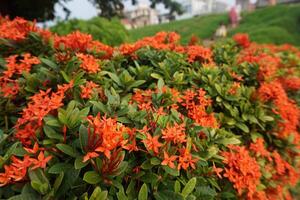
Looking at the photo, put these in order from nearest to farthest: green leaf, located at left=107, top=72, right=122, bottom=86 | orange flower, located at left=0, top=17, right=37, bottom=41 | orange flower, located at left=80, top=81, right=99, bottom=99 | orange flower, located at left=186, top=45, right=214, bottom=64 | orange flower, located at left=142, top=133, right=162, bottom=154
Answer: orange flower, located at left=142, top=133, right=162, bottom=154
orange flower, located at left=80, top=81, right=99, bottom=99
green leaf, located at left=107, top=72, right=122, bottom=86
orange flower, located at left=0, top=17, right=37, bottom=41
orange flower, located at left=186, top=45, right=214, bottom=64

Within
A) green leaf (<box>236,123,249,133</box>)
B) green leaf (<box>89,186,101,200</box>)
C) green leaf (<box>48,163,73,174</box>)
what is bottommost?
green leaf (<box>236,123,249,133</box>)

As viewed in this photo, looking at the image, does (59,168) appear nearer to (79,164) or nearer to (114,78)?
(79,164)

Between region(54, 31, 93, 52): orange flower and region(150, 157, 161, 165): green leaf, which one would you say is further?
region(54, 31, 93, 52): orange flower

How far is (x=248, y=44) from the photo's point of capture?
4.58 metres

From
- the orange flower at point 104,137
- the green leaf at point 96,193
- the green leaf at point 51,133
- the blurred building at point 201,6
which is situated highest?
the orange flower at point 104,137

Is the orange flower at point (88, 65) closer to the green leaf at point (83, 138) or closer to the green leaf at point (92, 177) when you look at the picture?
the green leaf at point (83, 138)

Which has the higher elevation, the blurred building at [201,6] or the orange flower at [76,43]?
the orange flower at [76,43]

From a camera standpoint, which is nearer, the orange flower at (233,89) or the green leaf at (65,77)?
the green leaf at (65,77)

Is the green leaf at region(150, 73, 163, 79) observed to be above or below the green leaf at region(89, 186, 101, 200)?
below

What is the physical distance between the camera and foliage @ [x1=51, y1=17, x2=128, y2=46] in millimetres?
6418

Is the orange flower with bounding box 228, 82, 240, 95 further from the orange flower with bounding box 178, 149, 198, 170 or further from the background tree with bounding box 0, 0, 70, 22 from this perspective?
the background tree with bounding box 0, 0, 70, 22

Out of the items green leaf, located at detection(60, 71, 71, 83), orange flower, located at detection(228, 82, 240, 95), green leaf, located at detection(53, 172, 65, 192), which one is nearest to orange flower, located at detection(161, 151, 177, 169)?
green leaf, located at detection(53, 172, 65, 192)

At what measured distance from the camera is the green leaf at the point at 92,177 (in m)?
1.55

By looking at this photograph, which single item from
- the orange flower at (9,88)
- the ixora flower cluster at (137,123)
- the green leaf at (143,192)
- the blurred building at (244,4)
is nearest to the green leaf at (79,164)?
the ixora flower cluster at (137,123)
